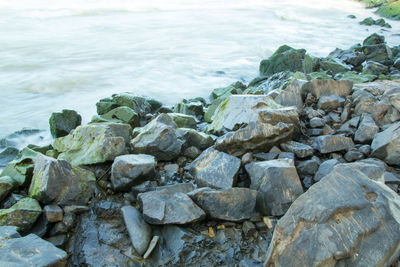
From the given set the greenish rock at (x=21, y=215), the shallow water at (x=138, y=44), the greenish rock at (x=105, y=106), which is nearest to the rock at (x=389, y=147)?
the greenish rock at (x=21, y=215)

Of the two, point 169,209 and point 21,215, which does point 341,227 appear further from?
point 21,215

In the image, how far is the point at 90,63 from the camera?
9.67m

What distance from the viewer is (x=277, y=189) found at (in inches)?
104

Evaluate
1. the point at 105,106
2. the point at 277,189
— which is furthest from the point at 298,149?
the point at 105,106

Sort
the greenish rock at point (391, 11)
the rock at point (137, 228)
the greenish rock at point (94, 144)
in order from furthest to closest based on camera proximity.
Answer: the greenish rock at point (391, 11)
the greenish rock at point (94, 144)
the rock at point (137, 228)

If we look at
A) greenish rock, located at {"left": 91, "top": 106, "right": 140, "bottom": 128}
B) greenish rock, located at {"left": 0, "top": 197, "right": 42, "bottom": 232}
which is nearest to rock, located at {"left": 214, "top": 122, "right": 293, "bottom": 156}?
greenish rock, located at {"left": 0, "top": 197, "right": 42, "bottom": 232}

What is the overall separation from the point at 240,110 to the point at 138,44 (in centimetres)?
896

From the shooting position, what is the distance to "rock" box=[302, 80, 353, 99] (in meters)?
4.68

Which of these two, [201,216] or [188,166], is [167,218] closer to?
[201,216]

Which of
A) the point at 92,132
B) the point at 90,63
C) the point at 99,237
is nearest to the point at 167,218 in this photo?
the point at 99,237

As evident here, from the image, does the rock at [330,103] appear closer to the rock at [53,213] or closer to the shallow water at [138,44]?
the rock at [53,213]

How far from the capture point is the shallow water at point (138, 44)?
7.69 m

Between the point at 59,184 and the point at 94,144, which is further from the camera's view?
the point at 94,144

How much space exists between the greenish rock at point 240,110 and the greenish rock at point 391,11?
1718cm
